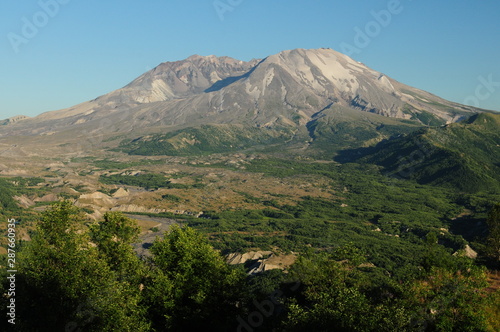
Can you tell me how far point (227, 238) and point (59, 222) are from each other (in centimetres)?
9026

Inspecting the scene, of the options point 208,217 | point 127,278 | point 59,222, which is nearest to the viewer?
point 59,222

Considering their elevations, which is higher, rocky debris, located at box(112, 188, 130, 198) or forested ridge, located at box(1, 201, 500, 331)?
forested ridge, located at box(1, 201, 500, 331)

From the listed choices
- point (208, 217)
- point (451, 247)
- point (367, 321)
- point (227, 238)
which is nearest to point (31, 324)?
point (367, 321)

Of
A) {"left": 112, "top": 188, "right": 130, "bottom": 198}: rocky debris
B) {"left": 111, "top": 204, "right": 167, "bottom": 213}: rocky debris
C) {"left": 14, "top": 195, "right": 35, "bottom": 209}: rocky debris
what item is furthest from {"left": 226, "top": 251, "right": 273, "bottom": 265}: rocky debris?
{"left": 112, "top": 188, "right": 130, "bottom": 198}: rocky debris

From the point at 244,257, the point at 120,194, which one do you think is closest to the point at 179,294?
the point at 244,257

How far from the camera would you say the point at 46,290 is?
38.7 m

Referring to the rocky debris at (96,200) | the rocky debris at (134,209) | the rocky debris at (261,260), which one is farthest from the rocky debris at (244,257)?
the rocky debris at (96,200)

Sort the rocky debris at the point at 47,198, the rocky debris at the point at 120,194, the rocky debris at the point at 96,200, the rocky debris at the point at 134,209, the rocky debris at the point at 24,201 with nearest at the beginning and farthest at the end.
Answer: the rocky debris at the point at 24,201 → the rocky debris at the point at 96,200 → the rocky debris at the point at 134,209 → the rocky debris at the point at 47,198 → the rocky debris at the point at 120,194

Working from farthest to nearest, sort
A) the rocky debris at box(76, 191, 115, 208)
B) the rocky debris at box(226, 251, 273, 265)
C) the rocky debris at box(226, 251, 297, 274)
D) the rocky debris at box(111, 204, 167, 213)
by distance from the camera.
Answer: the rocky debris at box(111, 204, 167, 213), the rocky debris at box(76, 191, 115, 208), the rocky debris at box(226, 251, 273, 265), the rocky debris at box(226, 251, 297, 274)

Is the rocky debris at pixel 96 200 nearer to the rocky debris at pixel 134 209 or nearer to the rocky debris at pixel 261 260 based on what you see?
the rocky debris at pixel 134 209

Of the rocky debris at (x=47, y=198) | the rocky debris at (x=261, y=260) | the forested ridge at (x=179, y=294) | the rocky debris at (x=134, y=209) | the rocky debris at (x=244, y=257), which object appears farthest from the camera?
the rocky debris at (x=47, y=198)

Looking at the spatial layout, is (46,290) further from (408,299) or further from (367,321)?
(408,299)

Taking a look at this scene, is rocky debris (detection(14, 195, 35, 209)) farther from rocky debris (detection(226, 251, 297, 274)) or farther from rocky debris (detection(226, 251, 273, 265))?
rocky debris (detection(226, 251, 297, 274))

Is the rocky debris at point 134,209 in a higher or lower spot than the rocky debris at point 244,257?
higher
